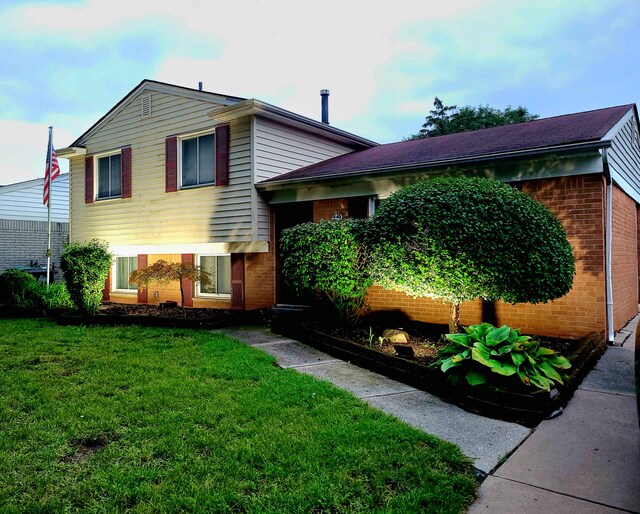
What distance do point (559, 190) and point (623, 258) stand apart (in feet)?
8.37

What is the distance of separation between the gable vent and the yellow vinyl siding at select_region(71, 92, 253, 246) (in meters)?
0.15

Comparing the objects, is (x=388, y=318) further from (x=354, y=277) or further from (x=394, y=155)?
(x=394, y=155)

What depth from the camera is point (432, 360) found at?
523cm

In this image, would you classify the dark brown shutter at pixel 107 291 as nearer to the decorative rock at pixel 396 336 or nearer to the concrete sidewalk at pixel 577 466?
the decorative rock at pixel 396 336

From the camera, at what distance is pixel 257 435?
128 inches

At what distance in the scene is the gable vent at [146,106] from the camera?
11359 mm

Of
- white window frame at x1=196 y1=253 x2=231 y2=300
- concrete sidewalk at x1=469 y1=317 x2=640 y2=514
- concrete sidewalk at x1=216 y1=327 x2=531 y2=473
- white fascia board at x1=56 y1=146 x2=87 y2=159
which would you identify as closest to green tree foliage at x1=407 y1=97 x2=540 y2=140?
white window frame at x1=196 y1=253 x2=231 y2=300

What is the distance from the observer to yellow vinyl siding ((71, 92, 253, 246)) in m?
9.60

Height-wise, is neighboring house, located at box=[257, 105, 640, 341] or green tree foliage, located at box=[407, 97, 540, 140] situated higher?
green tree foliage, located at box=[407, 97, 540, 140]

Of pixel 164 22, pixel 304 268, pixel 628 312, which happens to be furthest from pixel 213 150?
pixel 628 312

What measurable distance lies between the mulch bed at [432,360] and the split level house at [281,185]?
1.96 ft

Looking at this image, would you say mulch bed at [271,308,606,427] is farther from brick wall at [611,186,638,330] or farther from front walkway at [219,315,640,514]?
brick wall at [611,186,638,330]

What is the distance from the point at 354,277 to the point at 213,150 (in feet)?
17.7

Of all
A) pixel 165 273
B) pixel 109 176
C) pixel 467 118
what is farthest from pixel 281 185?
pixel 467 118
